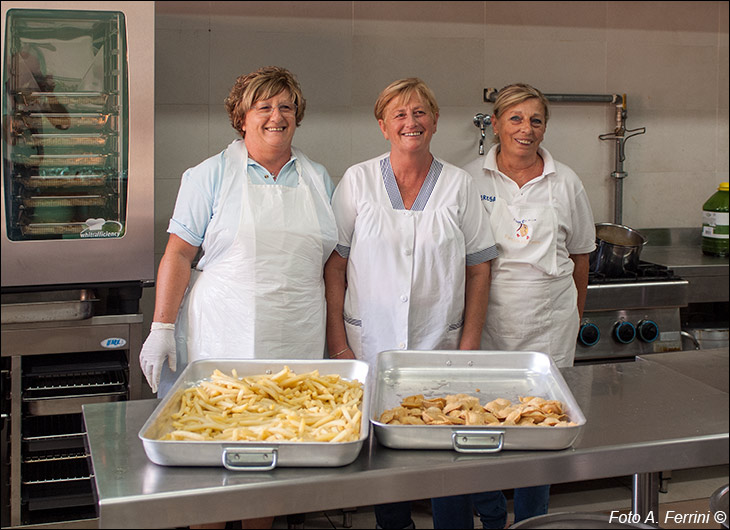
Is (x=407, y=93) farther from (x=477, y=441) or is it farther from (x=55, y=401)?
Answer: (x=55, y=401)

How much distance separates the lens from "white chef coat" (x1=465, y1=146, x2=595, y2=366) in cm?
221

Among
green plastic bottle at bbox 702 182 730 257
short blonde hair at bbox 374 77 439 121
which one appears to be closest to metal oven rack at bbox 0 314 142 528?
short blonde hair at bbox 374 77 439 121

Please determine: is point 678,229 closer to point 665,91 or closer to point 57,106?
point 665,91

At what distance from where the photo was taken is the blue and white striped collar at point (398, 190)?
212 centimetres

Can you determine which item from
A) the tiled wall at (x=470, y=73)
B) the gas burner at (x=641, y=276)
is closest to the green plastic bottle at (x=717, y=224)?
the tiled wall at (x=470, y=73)

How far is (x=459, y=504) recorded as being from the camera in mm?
1893

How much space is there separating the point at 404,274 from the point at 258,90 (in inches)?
25.1

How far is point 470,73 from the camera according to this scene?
3.26 metres

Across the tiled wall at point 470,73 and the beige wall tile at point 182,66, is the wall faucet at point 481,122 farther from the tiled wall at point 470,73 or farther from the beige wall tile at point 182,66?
the beige wall tile at point 182,66

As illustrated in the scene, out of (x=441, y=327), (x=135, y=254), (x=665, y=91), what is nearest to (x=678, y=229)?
(x=665, y=91)

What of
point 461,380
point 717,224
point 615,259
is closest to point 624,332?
point 615,259

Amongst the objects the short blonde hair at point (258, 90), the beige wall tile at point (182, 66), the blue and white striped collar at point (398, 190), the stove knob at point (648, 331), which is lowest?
the stove knob at point (648, 331)

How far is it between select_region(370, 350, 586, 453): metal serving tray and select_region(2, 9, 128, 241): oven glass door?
4.07 feet

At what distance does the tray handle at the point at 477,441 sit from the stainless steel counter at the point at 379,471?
1 centimetres
